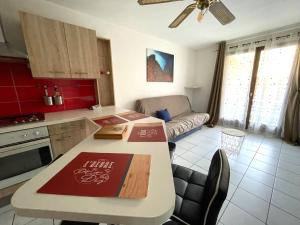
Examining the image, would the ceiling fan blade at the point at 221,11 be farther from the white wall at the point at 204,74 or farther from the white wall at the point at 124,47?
the white wall at the point at 204,74

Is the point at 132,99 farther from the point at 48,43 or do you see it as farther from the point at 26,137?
the point at 26,137

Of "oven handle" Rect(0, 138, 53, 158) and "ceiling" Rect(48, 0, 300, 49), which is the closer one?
"oven handle" Rect(0, 138, 53, 158)

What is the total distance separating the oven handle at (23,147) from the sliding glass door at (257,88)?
4.05m

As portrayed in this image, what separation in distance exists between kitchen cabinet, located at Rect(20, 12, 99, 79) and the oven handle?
780mm

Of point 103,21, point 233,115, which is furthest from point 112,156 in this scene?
point 233,115

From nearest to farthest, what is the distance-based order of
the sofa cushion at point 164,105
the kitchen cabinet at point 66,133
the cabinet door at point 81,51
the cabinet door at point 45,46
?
the cabinet door at point 45,46 < the kitchen cabinet at point 66,133 < the cabinet door at point 81,51 < the sofa cushion at point 164,105

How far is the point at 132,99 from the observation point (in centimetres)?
302

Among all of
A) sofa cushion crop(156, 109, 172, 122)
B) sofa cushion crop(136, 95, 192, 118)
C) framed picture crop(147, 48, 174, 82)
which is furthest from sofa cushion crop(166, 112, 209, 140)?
framed picture crop(147, 48, 174, 82)

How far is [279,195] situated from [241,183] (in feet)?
1.23

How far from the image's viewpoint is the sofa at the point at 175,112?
2721 mm

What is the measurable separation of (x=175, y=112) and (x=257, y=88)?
6.66ft

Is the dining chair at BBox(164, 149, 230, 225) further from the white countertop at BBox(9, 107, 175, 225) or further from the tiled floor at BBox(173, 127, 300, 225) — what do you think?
the tiled floor at BBox(173, 127, 300, 225)

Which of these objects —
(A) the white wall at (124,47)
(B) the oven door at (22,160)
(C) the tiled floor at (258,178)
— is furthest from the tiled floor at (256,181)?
(A) the white wall at (124,47)

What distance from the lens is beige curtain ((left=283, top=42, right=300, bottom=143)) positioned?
2.68 metres
